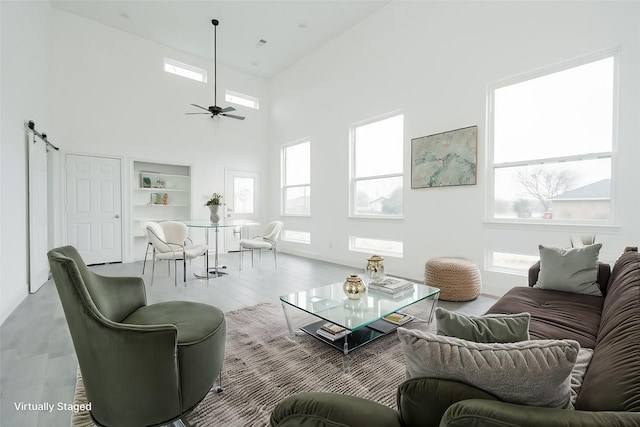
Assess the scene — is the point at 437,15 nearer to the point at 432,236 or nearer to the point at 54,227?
the point at 432,236

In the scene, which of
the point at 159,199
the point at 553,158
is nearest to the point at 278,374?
the point at 553,158

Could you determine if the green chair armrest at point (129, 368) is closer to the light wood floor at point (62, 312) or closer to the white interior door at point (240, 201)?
the light wood floor at point (62, 312)

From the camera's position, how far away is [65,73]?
484 centimetres

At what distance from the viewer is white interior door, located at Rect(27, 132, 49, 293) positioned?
3.40 metres

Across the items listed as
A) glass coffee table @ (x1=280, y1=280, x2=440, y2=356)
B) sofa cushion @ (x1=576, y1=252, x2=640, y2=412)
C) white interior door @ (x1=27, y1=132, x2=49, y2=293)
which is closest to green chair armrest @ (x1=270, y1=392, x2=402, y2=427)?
sofa cushion @ (x1=576, y1=252, x2=640, y2=412)

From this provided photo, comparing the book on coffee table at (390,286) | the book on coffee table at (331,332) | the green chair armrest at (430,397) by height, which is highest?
the green chair armrest at (430,397)

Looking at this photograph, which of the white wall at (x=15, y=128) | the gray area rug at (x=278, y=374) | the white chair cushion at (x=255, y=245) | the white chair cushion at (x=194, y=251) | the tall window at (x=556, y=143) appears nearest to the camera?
the gray area rug at (x=278, y=374)

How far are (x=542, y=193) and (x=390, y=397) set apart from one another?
2.96 metres

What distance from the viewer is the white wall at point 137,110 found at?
4.88 meters

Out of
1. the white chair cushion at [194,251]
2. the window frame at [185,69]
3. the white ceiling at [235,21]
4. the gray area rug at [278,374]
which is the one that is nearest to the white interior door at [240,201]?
the window frame at [185,69]

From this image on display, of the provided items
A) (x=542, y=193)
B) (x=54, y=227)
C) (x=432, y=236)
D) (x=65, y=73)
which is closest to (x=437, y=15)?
(x=542, y=193)

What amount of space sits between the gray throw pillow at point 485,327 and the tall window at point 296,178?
5341mm

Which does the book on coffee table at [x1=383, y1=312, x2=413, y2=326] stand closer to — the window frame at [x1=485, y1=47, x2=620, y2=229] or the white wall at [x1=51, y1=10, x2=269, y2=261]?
the window frame at [x1=485, y1=47, x2=620, y2=229]

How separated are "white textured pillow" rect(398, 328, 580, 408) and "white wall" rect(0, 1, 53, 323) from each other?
143 inches
